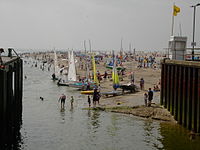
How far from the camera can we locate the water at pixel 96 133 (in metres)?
18.9

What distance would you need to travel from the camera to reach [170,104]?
22.1m

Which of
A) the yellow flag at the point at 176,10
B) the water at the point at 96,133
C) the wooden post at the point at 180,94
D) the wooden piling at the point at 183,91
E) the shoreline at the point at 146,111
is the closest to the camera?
the wooden piling at the point at 183,91

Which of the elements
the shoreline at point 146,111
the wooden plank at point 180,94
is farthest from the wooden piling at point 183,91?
the shoreline at point 146,111

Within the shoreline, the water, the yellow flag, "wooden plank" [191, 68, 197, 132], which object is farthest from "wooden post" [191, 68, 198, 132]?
the yellow flag

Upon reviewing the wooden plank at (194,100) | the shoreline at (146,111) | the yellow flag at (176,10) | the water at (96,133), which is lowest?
the water at (96,133)

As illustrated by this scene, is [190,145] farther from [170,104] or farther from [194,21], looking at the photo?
[194,21]

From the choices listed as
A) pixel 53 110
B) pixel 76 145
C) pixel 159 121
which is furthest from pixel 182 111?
pixel 53 110

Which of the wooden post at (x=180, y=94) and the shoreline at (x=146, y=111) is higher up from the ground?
the wooden post at (x=180, y=94)

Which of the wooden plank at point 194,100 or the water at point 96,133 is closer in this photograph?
the wooden plank at point 194,100

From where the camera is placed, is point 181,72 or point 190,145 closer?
point 190,145

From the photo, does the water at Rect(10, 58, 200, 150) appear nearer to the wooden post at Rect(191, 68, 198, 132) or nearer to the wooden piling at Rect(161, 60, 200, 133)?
the wooden post at Rect(191, 68, 198, 132)

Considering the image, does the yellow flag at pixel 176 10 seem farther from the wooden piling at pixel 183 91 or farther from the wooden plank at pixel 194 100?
the wooden plank at pixel 194 100

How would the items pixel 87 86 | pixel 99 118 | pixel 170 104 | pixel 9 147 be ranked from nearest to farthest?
pixel 9 147, pixel 170 104, pixel 99 118, pixel 87 86

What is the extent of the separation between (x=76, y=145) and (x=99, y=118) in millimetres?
7128
